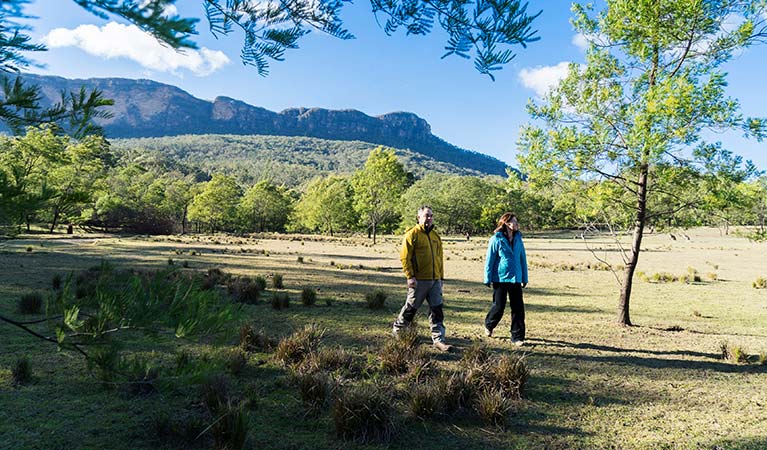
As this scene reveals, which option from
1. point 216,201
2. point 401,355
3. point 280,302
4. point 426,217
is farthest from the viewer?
point 216,201

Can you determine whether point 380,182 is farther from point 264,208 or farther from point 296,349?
point 264,208

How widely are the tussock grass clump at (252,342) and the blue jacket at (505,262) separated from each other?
12.4 ft

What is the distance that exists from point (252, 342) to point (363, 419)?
9.97ft

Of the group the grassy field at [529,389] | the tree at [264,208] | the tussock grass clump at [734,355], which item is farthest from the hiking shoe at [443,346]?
the tree at [264,208]

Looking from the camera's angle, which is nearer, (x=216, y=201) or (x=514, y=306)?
(x=514, y=306)

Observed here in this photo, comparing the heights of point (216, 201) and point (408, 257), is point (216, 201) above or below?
above

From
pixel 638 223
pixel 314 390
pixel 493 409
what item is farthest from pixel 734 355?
pixel 314 390

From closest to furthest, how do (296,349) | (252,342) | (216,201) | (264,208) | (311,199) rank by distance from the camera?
(296,349) < (252,342) < (216,201) < (311,199) < (264,208)

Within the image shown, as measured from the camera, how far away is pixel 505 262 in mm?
7309

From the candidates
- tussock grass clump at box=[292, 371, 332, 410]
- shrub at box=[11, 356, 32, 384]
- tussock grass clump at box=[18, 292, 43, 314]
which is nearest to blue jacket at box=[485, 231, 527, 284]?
tussock grass clump at box=[292, 371, 332, 410]

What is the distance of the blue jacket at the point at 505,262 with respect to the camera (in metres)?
7.24

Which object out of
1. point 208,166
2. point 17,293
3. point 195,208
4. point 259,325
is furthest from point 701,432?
point 208,166

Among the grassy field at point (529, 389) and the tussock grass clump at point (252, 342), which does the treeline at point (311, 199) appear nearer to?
the grassy field at point (529, 389)

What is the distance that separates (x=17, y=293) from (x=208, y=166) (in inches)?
7744
